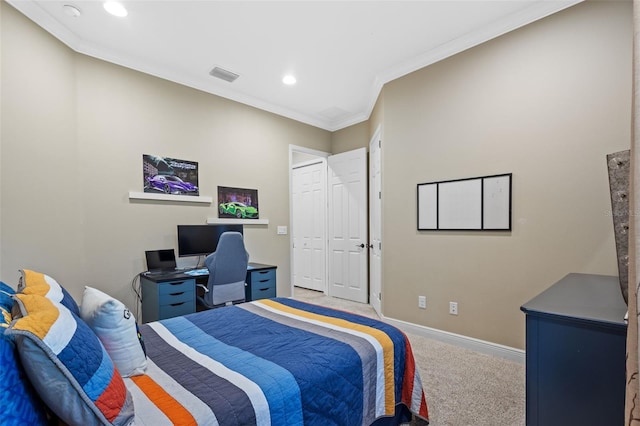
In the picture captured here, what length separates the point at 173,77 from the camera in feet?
11.4

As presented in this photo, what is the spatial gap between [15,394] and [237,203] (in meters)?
3.32

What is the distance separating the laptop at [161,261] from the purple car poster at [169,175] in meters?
0.65

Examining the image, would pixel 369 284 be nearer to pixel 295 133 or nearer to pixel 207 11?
pixel 295 133

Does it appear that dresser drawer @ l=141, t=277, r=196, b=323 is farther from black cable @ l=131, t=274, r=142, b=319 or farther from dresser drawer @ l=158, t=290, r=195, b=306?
black cable @ l=131, t=274, r=142, b=319

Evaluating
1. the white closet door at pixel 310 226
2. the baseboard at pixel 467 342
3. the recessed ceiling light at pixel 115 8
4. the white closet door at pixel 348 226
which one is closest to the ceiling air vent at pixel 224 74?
the recessed ceiling light at pixel 115 8

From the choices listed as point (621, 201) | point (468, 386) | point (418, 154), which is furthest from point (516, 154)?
point (468, 386)

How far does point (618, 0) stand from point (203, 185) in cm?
403

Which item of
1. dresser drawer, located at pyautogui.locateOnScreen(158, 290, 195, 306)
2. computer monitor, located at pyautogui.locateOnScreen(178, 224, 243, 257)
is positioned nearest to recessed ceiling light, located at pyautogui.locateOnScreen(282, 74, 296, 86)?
computer monitor, located at pyautogui.locateOnScreen(178, 224, 243, 257)

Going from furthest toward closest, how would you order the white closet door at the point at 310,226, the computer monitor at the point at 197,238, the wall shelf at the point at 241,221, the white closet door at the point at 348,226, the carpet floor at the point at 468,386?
the white closet door at the point at 310,226 → the white closet door at the point at 348,226 → the wall shelf at the point at 241,221 → the computer monitor at the point at 197,238 → the carpet floor at the point at 468,386

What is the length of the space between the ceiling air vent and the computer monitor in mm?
1736

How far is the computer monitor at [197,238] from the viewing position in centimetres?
339

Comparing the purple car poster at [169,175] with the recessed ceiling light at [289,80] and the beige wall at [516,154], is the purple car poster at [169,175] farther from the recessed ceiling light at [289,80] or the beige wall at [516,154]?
the beige wall at [516,154]

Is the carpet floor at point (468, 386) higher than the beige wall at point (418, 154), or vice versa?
the beige wall at point (418, 154)

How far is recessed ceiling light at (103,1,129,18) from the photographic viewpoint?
2.39 metres
